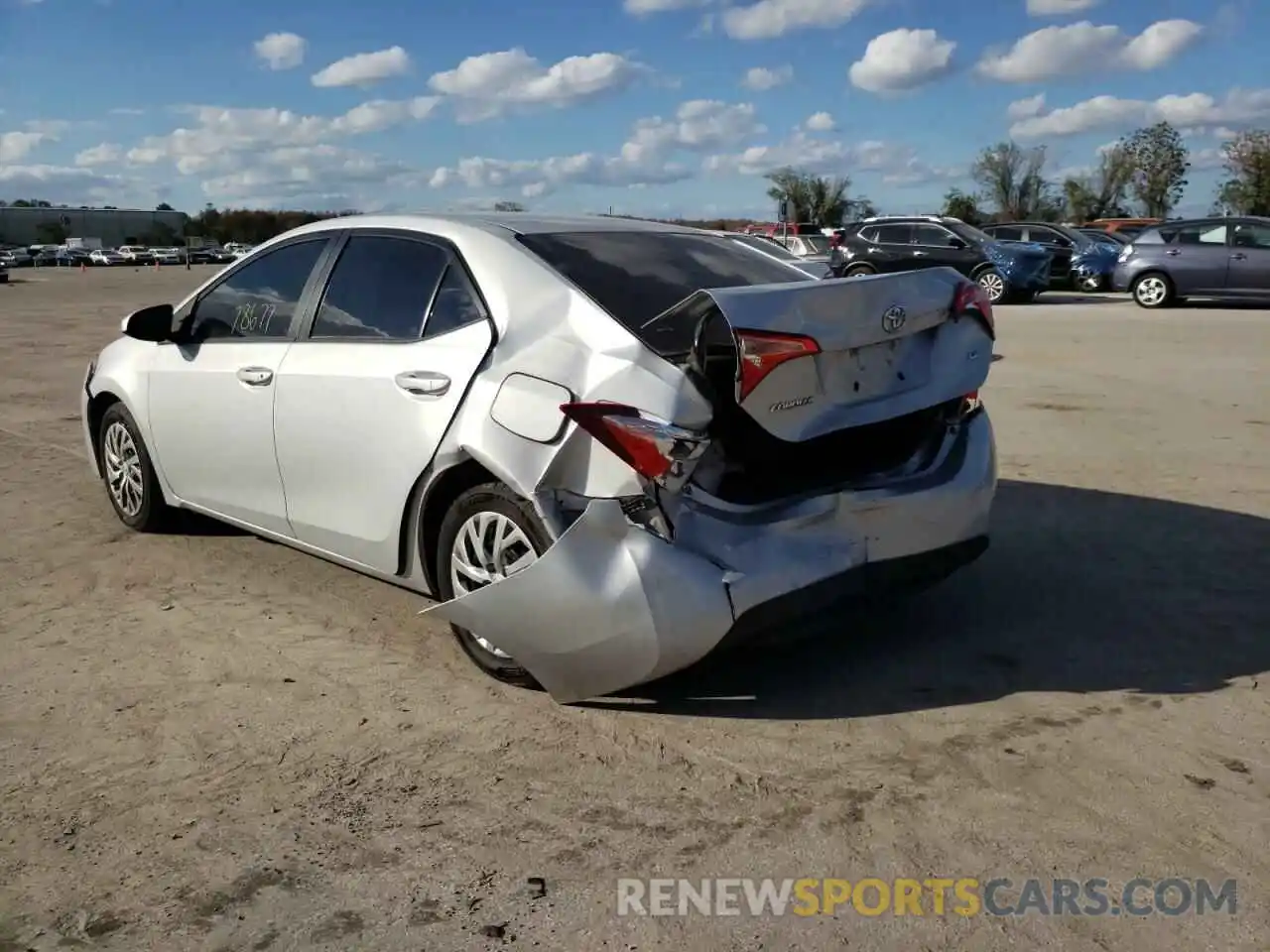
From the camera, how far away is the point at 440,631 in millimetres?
4820

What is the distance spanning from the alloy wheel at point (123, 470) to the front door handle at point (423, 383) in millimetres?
2390

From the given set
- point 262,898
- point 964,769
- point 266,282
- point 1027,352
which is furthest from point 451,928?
point 1027,352

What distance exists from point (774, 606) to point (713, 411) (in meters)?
0.63

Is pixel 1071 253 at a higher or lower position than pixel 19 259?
lower

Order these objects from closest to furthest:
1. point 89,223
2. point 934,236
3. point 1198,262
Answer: point 1198,262 → point 934,236 → point 89,223

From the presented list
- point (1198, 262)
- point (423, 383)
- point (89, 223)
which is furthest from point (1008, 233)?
point (89, 223)

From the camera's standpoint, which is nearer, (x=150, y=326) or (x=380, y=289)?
(x=380, y=289)

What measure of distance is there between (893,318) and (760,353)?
626 mm

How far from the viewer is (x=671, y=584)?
12.0 feet

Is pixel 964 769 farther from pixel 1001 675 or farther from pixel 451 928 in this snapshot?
pixel 451 928

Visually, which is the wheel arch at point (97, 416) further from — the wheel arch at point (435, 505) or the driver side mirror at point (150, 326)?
the wheel arch at point (435, 505)

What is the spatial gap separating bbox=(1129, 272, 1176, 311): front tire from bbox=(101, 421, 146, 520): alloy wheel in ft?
61.5

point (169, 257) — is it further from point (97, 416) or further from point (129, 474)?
point (129, 474)

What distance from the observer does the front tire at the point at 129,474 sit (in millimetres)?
6090
